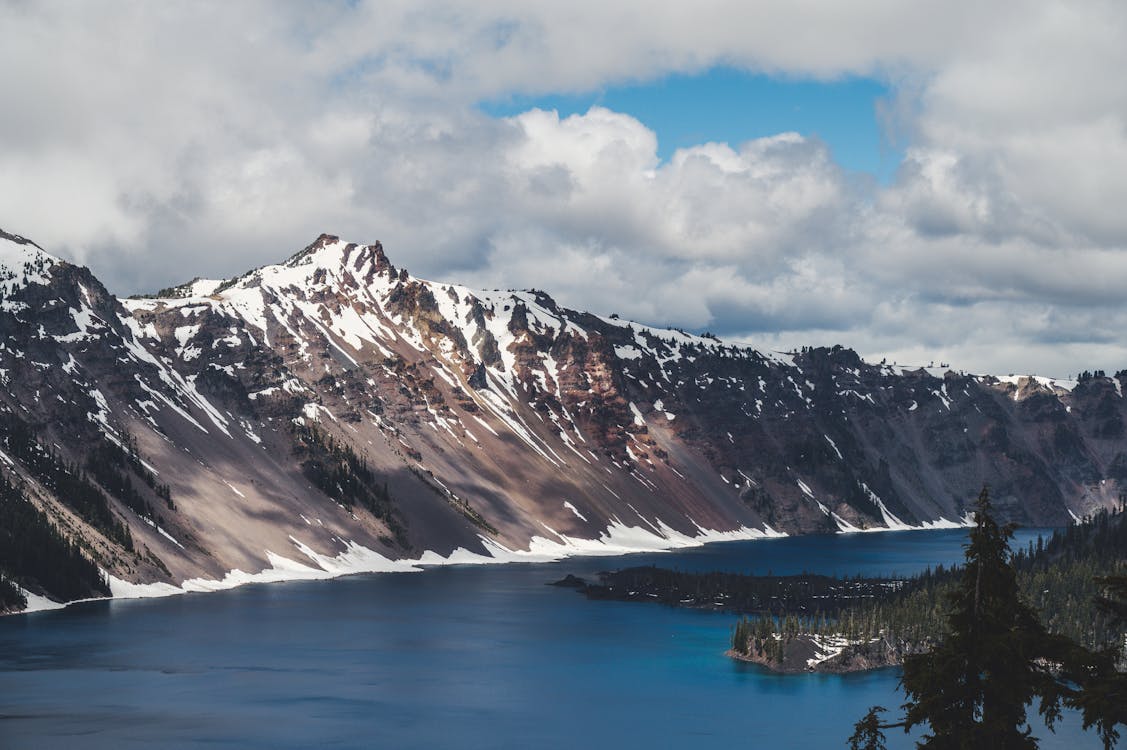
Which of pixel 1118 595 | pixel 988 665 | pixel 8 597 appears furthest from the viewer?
pixel 8 597

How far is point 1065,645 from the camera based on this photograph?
37406 millimetres

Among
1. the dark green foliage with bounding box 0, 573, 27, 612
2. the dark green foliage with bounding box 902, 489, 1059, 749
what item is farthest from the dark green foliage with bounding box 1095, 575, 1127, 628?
the dark green foliage with bounding box 0, 573, 27, 612

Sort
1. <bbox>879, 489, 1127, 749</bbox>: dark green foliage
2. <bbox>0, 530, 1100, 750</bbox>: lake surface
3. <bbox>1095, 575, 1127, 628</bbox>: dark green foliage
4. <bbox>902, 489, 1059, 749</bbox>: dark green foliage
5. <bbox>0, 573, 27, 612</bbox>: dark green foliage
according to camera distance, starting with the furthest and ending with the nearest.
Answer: <bbox>0, 573, 27, 612</bbox>: dark green foliage
<bbox>0, 530, 1100, 750</bbox>: lake surface
<bbox>902, 489, 1059, 749</bbox>: dark green foliage
<bbox>879, 489, 1127, 749</bbox>: dark green foliage
<bbox>1095, 575, 1127, 628</bbox>: dark green foliage

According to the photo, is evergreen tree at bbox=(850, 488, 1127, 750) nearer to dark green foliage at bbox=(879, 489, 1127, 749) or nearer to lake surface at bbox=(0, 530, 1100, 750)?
dark green foliage at bbox=(879, 489, 1127, 749)

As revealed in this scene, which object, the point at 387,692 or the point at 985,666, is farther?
the point at 387,692

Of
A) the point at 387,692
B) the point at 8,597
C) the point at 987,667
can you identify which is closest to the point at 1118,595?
the point at 987,667

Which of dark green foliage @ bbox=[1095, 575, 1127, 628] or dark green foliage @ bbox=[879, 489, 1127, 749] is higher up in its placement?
dark green foliage @ bbox=[1095, 575, 1127, 628]

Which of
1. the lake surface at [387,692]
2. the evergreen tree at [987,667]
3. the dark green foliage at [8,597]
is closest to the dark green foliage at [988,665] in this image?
the evergreen tree at [987,667]

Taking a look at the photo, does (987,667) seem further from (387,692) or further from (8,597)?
(8,597)

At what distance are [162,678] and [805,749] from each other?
7496cm

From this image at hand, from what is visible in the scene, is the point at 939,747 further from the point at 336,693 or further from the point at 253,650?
the point at 253,650

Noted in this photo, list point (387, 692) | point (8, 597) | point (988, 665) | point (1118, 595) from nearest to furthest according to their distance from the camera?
point (1118, 595), point (988, 665), point (387, 692), point (8, 597)

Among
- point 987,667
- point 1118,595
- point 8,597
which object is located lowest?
point 8,597

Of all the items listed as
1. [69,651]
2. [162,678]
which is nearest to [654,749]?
[162,678]
